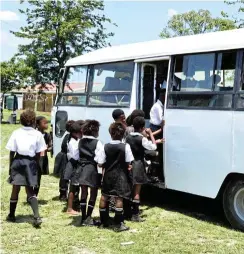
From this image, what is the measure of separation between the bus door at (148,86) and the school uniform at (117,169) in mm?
1971

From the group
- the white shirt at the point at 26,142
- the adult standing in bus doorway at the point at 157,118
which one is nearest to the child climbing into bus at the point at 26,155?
the white shirt at the point at 26,142

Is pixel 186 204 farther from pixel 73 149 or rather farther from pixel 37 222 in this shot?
pixel 37 222

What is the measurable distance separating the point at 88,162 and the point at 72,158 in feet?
2.70

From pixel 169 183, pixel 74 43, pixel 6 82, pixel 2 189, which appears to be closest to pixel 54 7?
pixel 74 43

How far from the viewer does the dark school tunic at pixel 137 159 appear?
636 cm

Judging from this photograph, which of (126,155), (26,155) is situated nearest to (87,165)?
(126,155)

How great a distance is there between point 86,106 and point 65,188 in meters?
1.83

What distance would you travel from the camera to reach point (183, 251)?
5.09 metres

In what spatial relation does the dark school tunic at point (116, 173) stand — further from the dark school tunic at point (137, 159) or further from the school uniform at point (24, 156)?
the school uniform at point (24, 156)

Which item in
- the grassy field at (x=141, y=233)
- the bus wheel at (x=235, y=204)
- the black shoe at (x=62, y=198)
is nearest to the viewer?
the grassy field at (x=141, y=233)

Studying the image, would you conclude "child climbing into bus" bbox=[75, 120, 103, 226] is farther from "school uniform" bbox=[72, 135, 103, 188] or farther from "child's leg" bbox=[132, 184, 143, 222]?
"child's leg" bbox=[132, 184, 143, 222]

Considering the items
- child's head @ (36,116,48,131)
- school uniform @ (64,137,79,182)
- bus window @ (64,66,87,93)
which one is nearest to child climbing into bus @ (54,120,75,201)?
school uniform @ (64,137,79,182)

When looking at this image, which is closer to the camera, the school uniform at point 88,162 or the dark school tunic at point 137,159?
the school uniform at point 88,162

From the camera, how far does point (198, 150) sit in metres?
6.26
